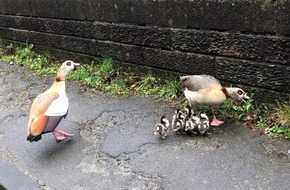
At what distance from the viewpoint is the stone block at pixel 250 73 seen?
417cm

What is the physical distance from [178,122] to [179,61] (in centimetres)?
105

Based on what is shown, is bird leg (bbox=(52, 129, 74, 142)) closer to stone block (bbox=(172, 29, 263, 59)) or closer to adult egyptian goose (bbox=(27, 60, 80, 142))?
adult egyptian goose (bbox=(27, 60, 80, 142))

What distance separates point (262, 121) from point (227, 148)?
55cm

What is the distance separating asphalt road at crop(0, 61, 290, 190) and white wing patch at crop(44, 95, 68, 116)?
398mm

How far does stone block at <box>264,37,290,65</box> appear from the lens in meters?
3.98

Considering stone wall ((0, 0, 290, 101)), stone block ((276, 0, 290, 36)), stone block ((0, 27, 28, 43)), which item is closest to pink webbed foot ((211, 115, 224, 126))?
stone wall ((0, 0, 290, 101))

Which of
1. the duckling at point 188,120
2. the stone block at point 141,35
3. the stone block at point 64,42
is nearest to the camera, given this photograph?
the duckling at point 188,120

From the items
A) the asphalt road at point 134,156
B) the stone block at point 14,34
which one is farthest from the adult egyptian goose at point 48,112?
the stone block at point 14,34

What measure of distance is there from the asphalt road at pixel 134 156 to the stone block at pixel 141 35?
2.33ft

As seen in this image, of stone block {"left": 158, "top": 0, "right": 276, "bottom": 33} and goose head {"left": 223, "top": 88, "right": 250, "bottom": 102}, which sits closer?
stone block {"left": 158, "top": 0, "right": 276, "bottom": 33}

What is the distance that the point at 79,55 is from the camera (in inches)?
259

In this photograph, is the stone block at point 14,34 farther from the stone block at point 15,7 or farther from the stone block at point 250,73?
the stone block at point 250,73

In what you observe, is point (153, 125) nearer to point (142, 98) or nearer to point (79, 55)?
point (142, 98)

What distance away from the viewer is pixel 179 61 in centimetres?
507
